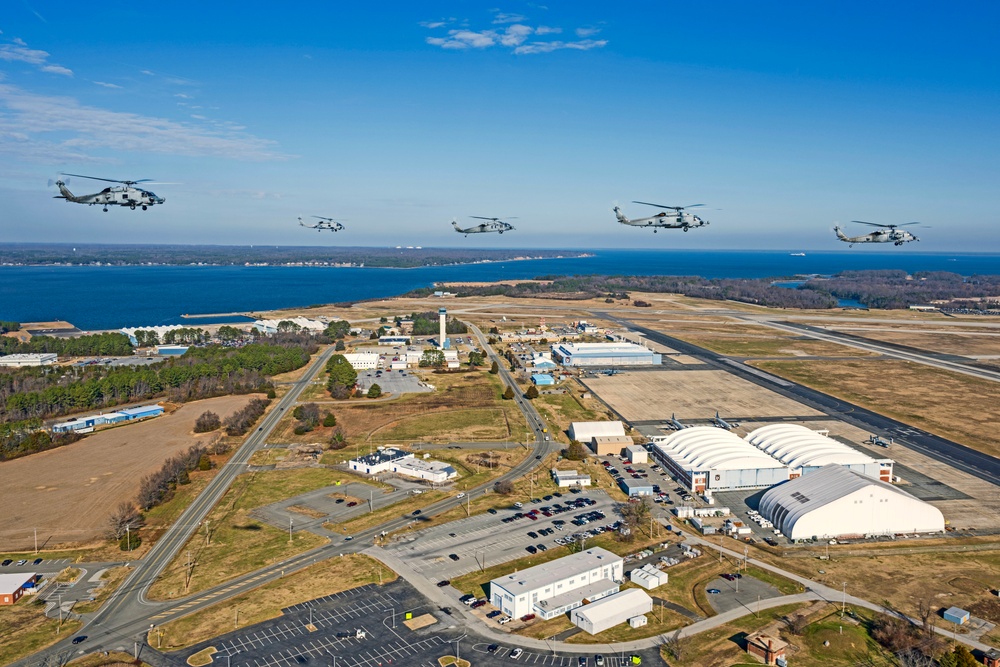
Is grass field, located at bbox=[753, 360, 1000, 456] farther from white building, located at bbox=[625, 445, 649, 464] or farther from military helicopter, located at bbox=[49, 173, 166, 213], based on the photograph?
military helicopter, located at bbox=[49, 173, 166, 213]

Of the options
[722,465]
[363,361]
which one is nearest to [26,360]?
[363,361]

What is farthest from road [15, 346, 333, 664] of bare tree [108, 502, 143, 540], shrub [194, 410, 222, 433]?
shrub [194, 410, 222, 433]

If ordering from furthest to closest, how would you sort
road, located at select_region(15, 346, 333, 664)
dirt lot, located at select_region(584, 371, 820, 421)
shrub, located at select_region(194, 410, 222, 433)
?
dirt lot, located at select_region(584, 371, 820, 421) < shrub, located at select_region(194, 410, 222, 433) < road, located at select_region(15, 346, 333, 664)

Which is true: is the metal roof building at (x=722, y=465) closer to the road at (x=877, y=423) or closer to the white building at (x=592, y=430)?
the white building at (x=592, y=430)

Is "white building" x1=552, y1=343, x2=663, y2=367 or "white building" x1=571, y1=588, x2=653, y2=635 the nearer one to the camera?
"white building" x1=571, y1=588, x2=653, y2=635

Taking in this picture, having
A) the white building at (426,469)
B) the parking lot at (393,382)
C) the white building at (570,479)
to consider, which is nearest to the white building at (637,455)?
the white building at (570,479)

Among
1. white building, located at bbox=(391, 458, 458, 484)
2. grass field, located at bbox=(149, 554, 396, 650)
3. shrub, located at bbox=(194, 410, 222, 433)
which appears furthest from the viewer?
shrub, located at bbox=(194, 410, 222, 433)

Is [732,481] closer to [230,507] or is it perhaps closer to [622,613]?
[622,613]

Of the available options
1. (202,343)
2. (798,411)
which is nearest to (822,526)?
(798,411)
